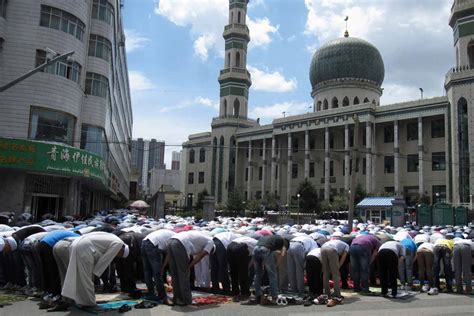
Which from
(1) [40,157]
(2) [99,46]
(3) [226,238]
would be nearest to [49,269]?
(3) [226,238]

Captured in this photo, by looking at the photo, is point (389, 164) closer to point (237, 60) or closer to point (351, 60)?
point (351, 60)

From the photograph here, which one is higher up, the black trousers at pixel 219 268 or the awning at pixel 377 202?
the awning at pixel 377 202

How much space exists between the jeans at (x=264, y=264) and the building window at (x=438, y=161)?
44580mm

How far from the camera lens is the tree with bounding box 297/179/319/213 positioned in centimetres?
5191

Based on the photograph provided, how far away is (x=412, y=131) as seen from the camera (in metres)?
54.0

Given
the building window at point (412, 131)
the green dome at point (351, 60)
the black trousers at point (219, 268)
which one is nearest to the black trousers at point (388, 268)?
the black trousers at point (219, 268)

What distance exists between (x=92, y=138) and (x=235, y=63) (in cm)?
4663

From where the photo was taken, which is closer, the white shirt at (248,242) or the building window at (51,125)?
the white shirt at (248,242)

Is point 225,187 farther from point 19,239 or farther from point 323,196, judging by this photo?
point 19,239

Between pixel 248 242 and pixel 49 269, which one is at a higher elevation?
pixel 248 242

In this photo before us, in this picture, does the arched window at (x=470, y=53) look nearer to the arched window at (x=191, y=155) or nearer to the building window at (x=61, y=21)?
the building window at (x=61, y=21)

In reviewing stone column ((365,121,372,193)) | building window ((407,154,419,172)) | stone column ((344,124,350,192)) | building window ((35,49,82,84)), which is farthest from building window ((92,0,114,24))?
building window ((407,154,419,172))

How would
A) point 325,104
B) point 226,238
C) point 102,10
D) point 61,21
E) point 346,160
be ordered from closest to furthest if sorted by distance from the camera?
1. point 226,238
2. point 61,21
3. point 102,10
4. point 346,160
5. point 325,104

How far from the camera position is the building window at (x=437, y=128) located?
50938 mm
